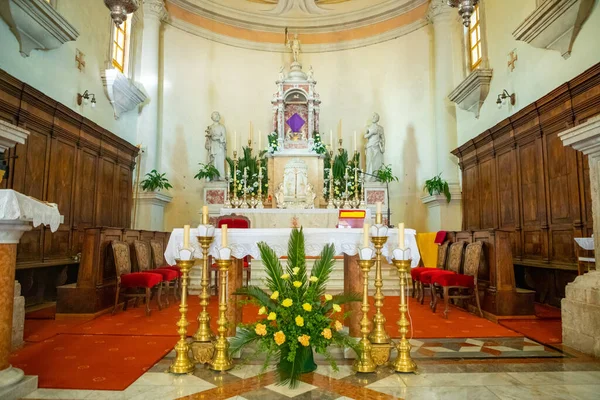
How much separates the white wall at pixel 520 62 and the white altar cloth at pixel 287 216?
3674mm

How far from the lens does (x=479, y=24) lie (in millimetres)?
8906

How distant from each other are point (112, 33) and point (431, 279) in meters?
7.84

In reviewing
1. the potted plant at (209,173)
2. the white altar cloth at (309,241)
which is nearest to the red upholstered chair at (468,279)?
the white altar cloth at (309,241)

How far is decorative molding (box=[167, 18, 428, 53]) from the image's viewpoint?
37.3ft

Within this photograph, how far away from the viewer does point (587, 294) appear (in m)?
3.47

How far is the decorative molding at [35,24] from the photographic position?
17.8 ft

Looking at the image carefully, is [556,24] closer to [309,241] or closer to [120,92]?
[309,241]

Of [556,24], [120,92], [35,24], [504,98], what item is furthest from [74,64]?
[504,98]

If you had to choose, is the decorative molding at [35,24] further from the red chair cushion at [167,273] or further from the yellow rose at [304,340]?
the yellow rose at [304,340]

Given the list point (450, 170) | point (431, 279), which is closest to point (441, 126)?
point (450, 170)

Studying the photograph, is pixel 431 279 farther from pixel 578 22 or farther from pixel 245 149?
pixel 245 149

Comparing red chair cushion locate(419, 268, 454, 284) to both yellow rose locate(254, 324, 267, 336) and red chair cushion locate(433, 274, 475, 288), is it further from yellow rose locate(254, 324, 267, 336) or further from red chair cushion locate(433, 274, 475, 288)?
yellow rose locate(254, 324, 267, 336)

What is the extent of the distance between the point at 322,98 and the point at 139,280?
837 centimetres

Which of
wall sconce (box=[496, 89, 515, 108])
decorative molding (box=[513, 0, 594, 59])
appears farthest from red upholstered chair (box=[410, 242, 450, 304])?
decorative molding (box=[513, 0, 594, 59])
